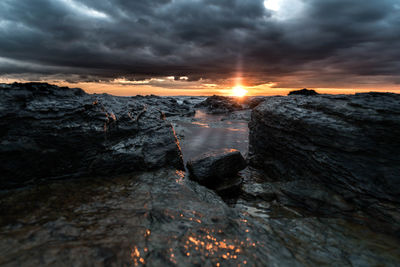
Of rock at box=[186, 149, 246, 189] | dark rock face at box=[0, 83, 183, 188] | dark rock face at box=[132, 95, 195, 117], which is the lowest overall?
dark rock face at box=[132, 95, 195, 117]

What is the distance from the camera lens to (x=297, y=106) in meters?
6.05

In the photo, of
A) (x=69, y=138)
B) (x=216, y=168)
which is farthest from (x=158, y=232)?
(x=69, y=138)

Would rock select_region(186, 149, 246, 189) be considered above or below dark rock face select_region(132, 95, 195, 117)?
above

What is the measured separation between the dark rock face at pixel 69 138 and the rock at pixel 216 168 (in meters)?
0.64

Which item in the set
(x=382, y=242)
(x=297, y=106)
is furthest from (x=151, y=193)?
(x=297, y=106)

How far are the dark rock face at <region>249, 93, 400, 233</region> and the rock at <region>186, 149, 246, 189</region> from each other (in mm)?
1511

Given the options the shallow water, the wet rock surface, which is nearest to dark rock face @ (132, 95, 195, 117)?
the shallow water

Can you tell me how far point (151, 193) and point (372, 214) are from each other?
15.3 feet

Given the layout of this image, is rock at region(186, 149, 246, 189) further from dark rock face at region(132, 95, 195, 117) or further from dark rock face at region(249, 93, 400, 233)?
dark rock face at region(132, 95, 195, 117)

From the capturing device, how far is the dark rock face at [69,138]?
13.4 feet

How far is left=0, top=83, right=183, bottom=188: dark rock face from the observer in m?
4.09

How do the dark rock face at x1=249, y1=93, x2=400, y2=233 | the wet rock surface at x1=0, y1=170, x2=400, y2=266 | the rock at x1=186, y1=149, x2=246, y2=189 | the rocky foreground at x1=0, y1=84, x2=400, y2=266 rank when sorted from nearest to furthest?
the wet rock surface at x1=0, y1=170, x2=400, y2=266 → the rocky foreground at x1=0, y1=84, x2=400, y2=266 → the dark rock face at x1=249, y1=93, x2=400, y2=233 → the rock at x1=186, y1=149, x2=246, y2=189

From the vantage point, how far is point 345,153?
4.43 metres

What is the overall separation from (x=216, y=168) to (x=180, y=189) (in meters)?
1.59
